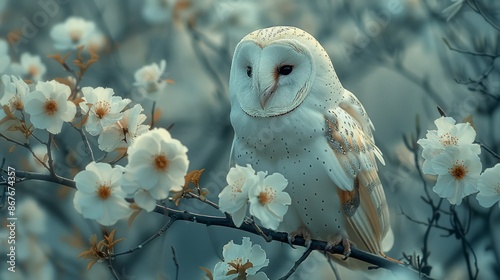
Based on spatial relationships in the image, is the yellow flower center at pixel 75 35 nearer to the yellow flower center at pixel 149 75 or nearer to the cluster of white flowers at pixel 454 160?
the yellow flower center at pixel 149 75

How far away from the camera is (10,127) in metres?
0.97

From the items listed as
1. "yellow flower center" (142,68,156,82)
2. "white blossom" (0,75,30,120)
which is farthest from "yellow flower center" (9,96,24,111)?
"yellow flower center" (142,68,156,82)

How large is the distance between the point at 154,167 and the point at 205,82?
4.48ft

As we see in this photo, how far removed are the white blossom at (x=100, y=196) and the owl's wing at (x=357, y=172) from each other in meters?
0.40

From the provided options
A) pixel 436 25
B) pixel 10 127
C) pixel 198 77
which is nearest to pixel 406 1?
pixel 436 25

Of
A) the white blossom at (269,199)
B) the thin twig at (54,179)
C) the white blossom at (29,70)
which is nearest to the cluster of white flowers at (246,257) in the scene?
the white blossom at (269,199)

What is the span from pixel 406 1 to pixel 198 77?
61cm

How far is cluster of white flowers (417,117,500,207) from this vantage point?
97 centimetres

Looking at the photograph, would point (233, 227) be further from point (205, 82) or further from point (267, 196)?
point (205, 82)

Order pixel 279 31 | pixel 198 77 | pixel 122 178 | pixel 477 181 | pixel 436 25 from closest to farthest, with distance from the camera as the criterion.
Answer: pixel 122 178
pixel 477 181
pixel 279 31
pixel 436 25
pixel 198 77

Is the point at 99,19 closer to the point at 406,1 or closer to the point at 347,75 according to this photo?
the point at 347,75

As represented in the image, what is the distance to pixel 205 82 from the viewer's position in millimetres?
2166

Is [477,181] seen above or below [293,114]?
below

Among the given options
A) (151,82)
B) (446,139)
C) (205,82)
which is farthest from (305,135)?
(205,82)
